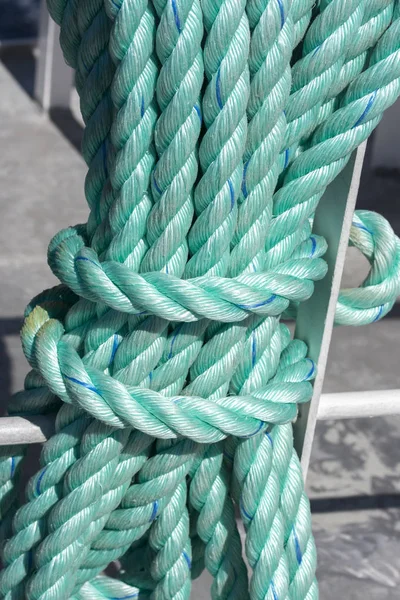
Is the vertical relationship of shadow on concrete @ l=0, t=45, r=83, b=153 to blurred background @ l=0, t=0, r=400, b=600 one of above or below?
above

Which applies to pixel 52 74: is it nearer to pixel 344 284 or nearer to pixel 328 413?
pixel 344 284

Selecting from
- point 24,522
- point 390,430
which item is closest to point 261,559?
point 24,522

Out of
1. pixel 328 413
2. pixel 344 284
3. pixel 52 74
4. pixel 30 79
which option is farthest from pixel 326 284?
pixel 30 79

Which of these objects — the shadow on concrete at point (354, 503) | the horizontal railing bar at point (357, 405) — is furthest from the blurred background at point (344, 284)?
the horizontal railing bar at point (357, 405)

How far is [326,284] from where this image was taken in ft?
3.35

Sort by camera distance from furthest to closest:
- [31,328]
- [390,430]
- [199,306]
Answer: [390,430] < [31,328] < [199,306]

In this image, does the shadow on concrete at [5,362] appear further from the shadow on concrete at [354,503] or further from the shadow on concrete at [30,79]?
the shadow on concrete at [30,79]

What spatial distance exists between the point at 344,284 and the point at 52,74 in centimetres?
134

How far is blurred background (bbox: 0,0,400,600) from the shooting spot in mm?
1626

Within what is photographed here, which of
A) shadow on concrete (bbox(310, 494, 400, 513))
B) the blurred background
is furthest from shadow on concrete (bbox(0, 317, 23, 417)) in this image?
shadow on concrete (bbox(310, 494, 400, 513))

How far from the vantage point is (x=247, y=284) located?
90 centimetres

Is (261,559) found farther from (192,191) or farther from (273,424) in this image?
(192,191)

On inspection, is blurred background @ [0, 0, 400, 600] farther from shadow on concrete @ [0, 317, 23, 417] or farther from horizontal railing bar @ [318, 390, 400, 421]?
horizontal railing bar @ [318, 390, 400, 421]

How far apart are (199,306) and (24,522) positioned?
1.10 ft
